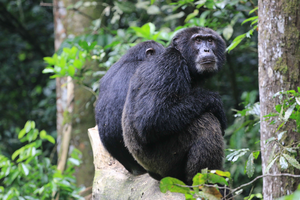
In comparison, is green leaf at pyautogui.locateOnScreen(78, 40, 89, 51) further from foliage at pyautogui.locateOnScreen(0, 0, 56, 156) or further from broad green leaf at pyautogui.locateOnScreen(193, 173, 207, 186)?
foliage at pyautogui.locateOnScreen(0, 0, 56, 156)

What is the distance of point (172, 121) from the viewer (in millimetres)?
3293

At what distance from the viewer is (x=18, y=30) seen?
9500mm

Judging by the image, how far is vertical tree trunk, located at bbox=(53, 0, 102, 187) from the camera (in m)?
6.04

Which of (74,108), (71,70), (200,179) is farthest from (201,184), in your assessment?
(74,108)

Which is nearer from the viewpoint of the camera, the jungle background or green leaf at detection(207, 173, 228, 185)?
green leaf at detection(207, 173, 228, 185)

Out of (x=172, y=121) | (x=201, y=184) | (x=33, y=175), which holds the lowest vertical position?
(x=33, y=175)

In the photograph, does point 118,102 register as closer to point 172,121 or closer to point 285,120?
point 172,121

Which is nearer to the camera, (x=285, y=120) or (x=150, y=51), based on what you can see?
(x=285, y=120)

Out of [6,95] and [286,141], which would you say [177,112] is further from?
[6,95]

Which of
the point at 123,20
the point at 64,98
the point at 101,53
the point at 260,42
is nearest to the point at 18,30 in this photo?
the point at 123,20

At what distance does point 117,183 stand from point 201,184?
2.03 metres

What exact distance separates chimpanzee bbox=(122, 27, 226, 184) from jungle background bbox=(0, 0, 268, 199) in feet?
5.04

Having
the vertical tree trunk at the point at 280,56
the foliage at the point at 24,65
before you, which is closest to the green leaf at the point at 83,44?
the vertical tree trunk at the point at 280,56

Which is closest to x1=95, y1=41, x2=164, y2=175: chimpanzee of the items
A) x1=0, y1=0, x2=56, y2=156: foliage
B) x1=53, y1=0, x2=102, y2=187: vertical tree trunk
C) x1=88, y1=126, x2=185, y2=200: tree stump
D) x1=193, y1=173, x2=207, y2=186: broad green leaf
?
x1=88, y1=126, x2=185, y2=200: tree stump
